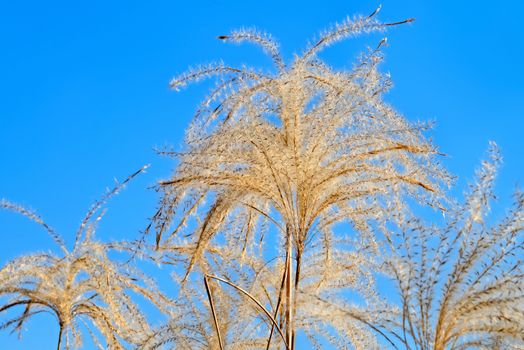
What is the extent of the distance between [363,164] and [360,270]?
1369 millimetres

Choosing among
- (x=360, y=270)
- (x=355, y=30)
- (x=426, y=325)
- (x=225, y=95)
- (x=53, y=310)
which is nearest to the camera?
(x=426, y=325)

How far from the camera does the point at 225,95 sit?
17.1 feet

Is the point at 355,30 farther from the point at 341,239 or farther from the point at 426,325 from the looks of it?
the point at 426,325

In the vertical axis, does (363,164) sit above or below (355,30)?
below

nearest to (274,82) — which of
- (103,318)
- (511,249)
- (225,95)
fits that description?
(225,95)

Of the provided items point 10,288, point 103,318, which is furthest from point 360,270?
point 10,288

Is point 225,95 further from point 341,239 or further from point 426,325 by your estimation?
point 426,325

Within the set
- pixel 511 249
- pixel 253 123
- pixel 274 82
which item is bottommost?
pixel 511 249

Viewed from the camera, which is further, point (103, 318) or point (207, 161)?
point (103, 318)

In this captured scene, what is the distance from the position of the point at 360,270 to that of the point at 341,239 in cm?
27

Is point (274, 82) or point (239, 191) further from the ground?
point (274, 82)

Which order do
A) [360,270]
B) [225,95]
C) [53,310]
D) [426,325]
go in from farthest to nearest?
[53,310] → [360,270] → [225,95] → [426,325]

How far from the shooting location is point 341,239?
5.73 meters

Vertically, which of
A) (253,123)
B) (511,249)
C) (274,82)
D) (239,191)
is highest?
(274,82)
